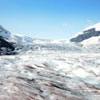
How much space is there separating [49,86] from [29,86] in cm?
169

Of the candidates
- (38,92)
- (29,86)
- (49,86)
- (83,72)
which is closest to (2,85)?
(29,86)

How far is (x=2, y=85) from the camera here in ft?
41.2

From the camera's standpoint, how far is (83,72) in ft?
59.5

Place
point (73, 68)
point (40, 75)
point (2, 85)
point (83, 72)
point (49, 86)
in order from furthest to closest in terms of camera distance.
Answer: point (73, 68), point (83, 72), point (40, 75), point (49, 86), point (2, 85)

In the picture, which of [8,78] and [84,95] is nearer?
[84,95]

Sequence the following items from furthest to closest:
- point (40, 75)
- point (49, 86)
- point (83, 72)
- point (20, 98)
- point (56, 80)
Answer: point (83, 72)
point (40, 75)
point (56, 80)
point (49, 86)
point (20, 98)

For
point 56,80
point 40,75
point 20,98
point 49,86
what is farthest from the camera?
point 40,75

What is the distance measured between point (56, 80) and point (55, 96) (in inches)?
136

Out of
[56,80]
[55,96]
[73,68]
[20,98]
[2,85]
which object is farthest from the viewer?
[73,68]

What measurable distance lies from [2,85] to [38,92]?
9.76ft

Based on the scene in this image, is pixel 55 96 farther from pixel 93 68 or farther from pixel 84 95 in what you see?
pixel 93 68

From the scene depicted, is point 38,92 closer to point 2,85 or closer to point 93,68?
point 2,85

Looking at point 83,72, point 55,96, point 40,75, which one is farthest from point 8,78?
point 83,72

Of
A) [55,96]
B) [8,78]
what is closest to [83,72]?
[55,96]
